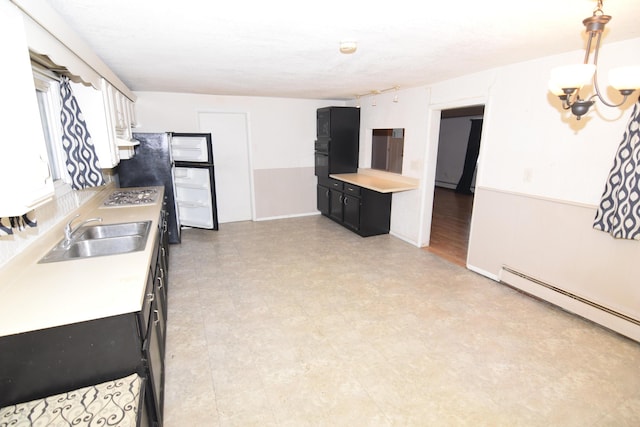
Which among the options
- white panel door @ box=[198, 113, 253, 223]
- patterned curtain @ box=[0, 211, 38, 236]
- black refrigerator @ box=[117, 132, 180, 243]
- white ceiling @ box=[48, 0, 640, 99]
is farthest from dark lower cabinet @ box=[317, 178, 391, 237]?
patterned curtain @ box=[0, 211, 38, 236]

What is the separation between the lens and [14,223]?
1.40 metres

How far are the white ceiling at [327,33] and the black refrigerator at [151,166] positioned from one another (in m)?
1.00

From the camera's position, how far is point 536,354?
90.0 inches

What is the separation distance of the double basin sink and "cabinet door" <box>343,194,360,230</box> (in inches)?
118

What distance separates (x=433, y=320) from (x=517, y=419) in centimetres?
97

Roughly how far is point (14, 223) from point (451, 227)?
544cm

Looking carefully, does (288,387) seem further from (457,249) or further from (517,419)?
(457,249)

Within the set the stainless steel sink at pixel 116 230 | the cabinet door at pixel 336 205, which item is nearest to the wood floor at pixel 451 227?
the cabinet door at pixel 336 205

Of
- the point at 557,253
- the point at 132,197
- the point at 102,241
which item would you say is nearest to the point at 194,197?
the point at 132,197

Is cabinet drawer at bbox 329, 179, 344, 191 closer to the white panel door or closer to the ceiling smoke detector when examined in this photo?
the white panel door

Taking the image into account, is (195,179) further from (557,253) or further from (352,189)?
(557,253)

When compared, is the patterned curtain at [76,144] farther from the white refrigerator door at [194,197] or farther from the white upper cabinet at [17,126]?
the white refrigerator door at [194,197]

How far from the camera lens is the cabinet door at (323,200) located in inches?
224

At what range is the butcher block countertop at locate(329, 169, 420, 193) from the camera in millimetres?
4410
